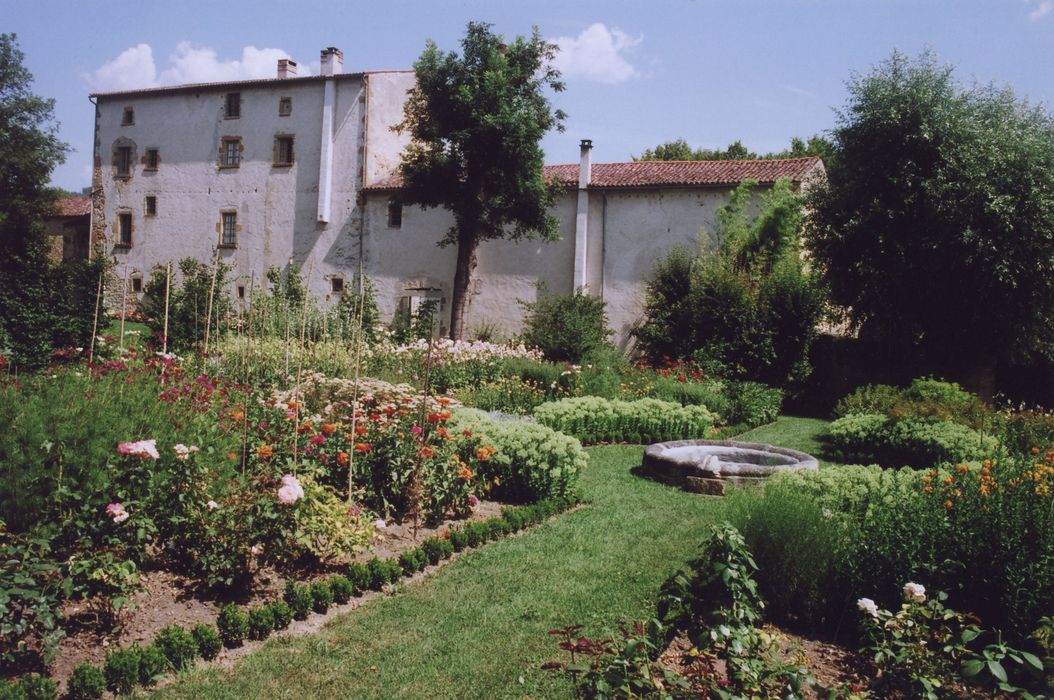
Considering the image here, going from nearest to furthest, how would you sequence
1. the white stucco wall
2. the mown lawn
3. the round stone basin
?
1. the mown lawn
2. the round stone basin
3. the white stucco wall

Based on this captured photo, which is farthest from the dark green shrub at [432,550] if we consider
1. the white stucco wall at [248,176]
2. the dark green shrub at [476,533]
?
the white stucco wall at [248,176]

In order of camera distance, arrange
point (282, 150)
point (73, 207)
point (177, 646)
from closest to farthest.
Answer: point (177, 646)
point (282, 150)
point (73, 207)

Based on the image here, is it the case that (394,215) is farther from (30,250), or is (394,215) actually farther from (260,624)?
(260,624)

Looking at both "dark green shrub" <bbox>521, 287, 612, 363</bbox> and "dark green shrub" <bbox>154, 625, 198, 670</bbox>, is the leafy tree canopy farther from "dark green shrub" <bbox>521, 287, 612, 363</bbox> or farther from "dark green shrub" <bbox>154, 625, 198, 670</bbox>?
"dark green shrub" <bbox>154, 625, 198, 670</bbox>

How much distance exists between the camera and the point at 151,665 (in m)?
3.72

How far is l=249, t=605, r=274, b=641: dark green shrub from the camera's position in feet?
14.0

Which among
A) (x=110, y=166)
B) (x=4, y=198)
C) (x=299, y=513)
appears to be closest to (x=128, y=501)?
→ (x=299, y=513)

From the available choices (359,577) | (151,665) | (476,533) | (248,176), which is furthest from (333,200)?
(151,665)

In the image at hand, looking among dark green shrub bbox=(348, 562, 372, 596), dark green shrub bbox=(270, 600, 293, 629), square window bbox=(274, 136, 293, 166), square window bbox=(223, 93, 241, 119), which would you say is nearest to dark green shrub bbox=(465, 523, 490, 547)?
dark green shrub bbox=(348, 562, 372, 596)

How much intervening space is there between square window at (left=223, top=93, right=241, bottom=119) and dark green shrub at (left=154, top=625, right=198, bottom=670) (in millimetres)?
25469

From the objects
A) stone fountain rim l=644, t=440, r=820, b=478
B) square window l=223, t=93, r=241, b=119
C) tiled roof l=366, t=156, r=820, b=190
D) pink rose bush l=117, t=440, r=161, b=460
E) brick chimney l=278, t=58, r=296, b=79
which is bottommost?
stone fountain rim l=644, t=440, r=820, b=478

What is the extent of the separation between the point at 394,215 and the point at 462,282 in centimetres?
383

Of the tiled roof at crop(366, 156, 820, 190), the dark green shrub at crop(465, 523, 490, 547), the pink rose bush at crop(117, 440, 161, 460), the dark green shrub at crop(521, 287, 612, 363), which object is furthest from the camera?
the tiled roof at crop(366, 156, 820, 190)

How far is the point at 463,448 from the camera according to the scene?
7270 millimetres
